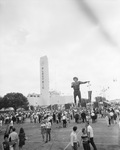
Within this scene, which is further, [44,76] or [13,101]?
[44,76]

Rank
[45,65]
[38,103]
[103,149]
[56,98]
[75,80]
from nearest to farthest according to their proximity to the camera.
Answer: [103,149] < [75,80] < [45,65] < [38,103] < [56,98]

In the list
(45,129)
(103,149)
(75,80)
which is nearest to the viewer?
(103,149)

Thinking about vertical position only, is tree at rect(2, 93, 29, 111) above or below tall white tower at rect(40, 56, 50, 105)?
below

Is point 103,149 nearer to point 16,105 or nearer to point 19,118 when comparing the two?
point 19,118

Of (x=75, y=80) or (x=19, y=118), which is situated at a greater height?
(x=75, y=80)

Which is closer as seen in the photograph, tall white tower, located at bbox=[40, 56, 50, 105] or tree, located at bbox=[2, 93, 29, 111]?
tree, located at bbox=[2, 93, 29, 111]

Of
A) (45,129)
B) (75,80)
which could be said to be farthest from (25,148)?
(75,80)

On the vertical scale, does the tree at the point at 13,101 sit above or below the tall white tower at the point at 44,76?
below

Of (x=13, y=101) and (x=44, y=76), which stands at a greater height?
(x=44, y=76)

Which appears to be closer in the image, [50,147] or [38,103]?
[50,147]

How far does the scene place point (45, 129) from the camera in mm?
14672

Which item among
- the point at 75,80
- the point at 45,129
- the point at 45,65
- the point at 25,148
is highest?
the point at 45,65

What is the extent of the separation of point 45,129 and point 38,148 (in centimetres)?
213

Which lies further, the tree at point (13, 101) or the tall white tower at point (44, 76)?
the tall white tower at point (44, 76)
